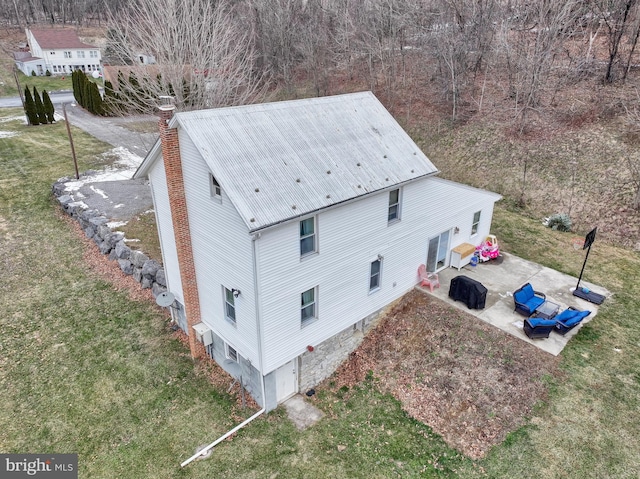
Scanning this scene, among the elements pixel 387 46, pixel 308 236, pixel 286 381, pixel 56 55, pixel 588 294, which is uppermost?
pixel 387 46

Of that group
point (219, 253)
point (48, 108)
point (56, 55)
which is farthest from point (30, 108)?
point (219, 253)

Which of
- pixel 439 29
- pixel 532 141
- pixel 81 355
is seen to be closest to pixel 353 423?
pixel 81 355

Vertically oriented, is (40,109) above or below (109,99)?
below

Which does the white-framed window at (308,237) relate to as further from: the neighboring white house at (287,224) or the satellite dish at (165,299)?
the satellite dish at (165,299)

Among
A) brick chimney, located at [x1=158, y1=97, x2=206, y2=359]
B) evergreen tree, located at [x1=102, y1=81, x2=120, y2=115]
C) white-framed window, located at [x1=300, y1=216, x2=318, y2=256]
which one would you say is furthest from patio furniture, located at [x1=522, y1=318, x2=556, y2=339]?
evergreen tree, located at [x1=102, y1=81, x2=120, y2=115]

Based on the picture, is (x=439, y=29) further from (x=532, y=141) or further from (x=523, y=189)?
(x=523, y=189)

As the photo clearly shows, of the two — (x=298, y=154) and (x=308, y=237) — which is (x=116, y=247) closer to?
(x=298, y=154)

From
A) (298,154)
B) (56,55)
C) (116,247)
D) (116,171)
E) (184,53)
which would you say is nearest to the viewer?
(298,154)

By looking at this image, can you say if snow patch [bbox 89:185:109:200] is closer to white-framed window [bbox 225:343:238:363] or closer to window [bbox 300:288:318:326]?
white-framed window [bbox 225:343:238:363]
